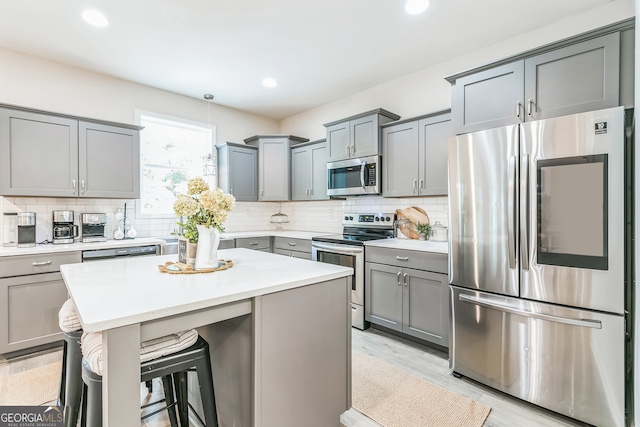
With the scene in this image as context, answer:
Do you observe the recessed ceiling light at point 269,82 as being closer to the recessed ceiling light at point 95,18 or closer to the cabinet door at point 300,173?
the cabinet door at point 300,173

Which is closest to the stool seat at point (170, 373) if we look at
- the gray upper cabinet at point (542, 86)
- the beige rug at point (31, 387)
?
the beige rug at point (31, 387)

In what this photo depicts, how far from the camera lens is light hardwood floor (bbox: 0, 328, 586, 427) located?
1.90 m

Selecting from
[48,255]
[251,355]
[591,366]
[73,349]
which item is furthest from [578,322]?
[48,255]

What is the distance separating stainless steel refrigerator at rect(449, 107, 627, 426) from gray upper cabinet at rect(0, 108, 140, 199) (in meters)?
3.42

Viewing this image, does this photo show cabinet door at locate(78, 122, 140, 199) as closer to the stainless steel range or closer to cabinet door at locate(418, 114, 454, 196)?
the stainless steel range

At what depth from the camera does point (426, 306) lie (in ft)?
9.07

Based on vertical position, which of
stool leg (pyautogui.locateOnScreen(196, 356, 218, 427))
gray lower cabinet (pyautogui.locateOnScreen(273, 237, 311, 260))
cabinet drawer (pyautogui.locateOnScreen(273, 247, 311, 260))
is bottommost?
stool leg (pyautogui.locateOnScreen(196, 356, 218, 427))

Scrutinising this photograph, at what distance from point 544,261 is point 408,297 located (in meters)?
1.21

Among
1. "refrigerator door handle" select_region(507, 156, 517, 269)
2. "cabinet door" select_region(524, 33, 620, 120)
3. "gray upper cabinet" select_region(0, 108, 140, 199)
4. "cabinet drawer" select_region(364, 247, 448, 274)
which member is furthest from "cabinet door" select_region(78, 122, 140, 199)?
"cabinet door" select_region(524, 33, 620, 120)

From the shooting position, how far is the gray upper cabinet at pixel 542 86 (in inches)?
72.4

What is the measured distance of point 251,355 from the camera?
138 cm

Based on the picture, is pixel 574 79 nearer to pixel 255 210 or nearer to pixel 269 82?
pixel 269 82

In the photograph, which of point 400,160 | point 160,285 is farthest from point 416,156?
point 160,285

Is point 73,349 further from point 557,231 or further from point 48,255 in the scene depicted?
point 557,231
